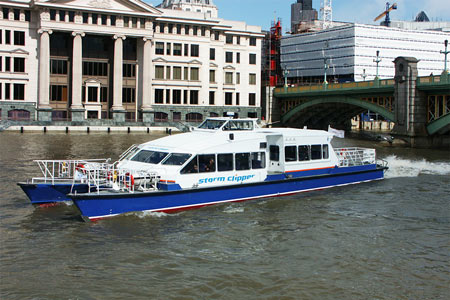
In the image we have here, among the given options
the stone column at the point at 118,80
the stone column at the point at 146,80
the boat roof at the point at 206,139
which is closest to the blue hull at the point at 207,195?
the boat roof at the point at 206,139

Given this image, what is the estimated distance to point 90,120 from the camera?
2837 inches

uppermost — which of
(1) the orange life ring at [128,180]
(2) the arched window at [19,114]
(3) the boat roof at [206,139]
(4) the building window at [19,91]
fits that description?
(4) the building window at [19,91]

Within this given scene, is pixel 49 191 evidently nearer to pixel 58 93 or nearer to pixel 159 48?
pixel 58 93

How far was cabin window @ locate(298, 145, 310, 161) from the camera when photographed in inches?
976

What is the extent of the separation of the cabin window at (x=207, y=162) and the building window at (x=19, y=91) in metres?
58.8

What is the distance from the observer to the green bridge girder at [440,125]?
48859mm

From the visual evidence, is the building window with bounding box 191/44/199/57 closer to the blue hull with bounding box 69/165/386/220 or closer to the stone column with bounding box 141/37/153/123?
the stone column with bounding box 141/37/153/123

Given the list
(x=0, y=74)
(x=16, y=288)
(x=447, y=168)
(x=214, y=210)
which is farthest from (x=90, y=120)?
(x=16, y=288)

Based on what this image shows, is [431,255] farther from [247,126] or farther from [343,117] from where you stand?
[343,117]

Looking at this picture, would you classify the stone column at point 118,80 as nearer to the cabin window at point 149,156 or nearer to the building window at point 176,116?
the building window at point 176,116

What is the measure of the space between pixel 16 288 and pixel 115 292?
2382mm

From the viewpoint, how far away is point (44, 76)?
7288cm

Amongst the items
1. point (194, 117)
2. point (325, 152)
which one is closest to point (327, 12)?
point (194, 117)

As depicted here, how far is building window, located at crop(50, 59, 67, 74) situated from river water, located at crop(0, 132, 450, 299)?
5561 centimetres
